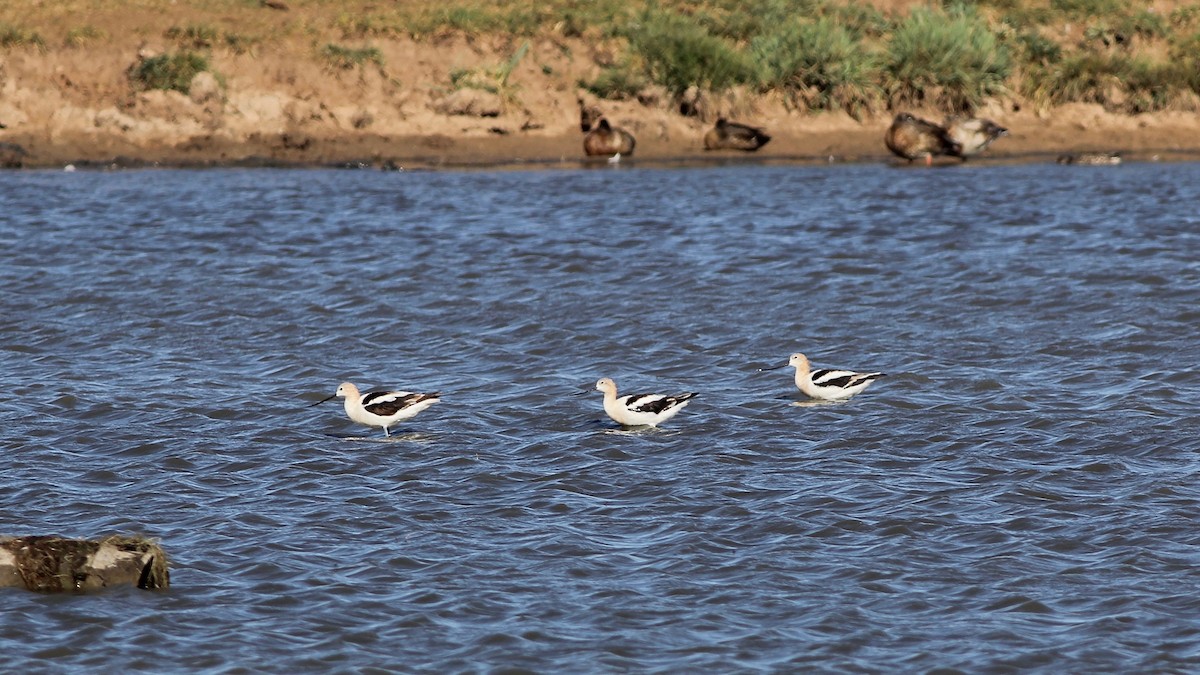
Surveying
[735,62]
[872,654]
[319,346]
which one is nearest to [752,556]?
[872,654]

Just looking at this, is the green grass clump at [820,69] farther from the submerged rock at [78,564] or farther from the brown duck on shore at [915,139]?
the submerged rock at [78,564]

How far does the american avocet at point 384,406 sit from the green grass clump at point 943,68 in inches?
789

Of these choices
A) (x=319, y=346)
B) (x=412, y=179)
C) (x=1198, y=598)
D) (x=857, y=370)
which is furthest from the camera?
(x=412, y=179)

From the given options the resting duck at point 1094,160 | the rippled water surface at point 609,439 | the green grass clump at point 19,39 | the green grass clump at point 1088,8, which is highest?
the green grass clump at point 1088,8

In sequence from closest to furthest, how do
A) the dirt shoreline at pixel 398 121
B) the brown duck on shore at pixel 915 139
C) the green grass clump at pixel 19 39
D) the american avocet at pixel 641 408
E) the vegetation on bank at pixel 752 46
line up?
the american avocet at pixel 641 408
the dirt shoreline at pixel 398 121
the green grass clump at pixel 19 39
the brown duck on shore at pixel 915 139
the vegetation on bank at pixel 752 46

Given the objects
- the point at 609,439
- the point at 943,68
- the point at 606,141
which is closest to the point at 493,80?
the point at 606,141

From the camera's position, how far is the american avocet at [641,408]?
12.0 meters

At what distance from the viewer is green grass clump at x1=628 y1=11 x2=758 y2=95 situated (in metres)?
29.2

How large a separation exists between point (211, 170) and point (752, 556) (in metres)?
19.5

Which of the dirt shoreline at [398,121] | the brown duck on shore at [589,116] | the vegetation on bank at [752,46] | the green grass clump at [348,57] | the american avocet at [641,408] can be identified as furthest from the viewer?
the vegetation on bank at [752,46]

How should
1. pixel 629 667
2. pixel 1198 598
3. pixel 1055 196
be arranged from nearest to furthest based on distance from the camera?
1. pixel 629 667
2. pixel 1198 598
3. pixel 1055 196

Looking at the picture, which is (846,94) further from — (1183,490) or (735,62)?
(1183,490)

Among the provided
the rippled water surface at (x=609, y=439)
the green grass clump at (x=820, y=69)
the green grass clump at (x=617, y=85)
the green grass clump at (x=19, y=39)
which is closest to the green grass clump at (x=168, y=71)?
the green grass clump at (x=19, y=39)

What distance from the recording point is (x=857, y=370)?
1409 centimetres
